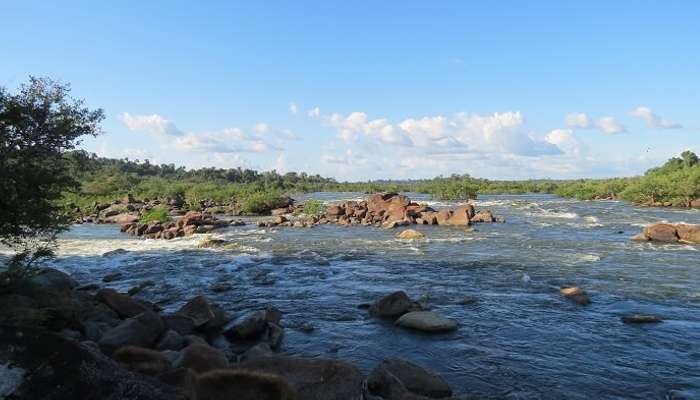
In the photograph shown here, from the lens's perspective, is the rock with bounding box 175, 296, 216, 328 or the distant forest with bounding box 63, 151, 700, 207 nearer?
the rock with bounding box 175, 296, 216, 328

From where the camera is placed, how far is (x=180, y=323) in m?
12.6

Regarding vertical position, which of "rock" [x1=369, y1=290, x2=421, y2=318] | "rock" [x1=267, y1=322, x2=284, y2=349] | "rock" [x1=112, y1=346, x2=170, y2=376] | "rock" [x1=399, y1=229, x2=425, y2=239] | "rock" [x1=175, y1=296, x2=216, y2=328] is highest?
"rock" [x1=112, y1=346, x2=170, y2=376]

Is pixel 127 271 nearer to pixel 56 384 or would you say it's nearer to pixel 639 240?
pixel 56 384

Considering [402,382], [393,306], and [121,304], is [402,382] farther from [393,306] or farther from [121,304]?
[121,304]

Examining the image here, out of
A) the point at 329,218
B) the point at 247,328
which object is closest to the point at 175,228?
the point at 329,218

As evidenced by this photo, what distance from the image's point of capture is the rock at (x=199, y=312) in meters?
13.1

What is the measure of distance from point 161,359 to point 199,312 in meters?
4.78

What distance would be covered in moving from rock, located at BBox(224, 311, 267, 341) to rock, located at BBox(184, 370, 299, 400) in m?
6.64

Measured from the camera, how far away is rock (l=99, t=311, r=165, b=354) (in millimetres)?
10688

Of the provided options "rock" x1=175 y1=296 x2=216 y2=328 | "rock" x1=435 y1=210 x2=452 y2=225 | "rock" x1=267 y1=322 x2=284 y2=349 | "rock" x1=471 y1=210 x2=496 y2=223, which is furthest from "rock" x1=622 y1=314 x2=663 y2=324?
"rock" x1=471 y1=210 x2=496 y2=223

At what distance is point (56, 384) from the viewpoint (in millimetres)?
5504

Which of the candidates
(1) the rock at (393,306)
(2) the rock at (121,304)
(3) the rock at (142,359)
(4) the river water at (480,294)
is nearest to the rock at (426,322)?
(4) the river water at (480,294)

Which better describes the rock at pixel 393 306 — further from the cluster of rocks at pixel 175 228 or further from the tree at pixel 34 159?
the cluster of rocks at pixel 175 228

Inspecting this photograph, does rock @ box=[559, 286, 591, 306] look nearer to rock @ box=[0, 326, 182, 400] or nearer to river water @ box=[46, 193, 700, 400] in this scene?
river water @ box=[46, 193, 700, 400]
